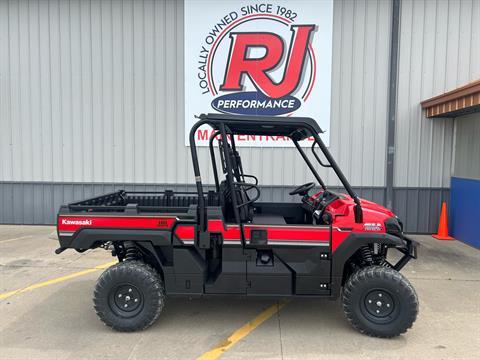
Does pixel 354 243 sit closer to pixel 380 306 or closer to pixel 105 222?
pixel 380 306

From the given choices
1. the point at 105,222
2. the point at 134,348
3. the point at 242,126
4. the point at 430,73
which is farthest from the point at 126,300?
the point at 430,73

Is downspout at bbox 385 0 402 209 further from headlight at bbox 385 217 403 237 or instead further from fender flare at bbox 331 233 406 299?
fender flare at bbox 331 233 406 299

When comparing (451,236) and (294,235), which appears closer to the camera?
(294,235)

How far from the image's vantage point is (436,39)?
7875mm

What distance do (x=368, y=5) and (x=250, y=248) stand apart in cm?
662

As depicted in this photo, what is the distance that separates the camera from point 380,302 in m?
3.52

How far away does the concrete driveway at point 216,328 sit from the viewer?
10.8ft

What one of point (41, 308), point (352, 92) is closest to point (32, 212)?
point (41, 308)

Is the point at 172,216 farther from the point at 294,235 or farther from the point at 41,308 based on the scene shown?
the point at 41,308

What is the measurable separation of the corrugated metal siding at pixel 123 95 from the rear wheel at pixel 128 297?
4.91 m

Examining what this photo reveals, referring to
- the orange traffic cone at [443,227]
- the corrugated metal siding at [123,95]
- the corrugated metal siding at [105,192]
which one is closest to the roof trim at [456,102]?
the corrugated metal siding at [123,95]

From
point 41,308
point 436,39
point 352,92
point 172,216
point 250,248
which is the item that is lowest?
point 41,308

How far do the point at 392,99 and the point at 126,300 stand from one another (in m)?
6.72

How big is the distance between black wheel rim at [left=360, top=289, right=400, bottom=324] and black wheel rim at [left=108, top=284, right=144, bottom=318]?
213 centimetres
